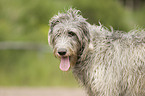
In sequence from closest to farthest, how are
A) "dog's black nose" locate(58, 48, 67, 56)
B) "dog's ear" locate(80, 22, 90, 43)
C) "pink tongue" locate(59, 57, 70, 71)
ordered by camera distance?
"dog's black nose" locate(58, 48, 67, 56) → "pink tongue" locate(59, 57, 70, 71) → "dog's ear" locate(80, 22, 90, 43)

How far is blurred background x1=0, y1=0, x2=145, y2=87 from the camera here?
1167cm

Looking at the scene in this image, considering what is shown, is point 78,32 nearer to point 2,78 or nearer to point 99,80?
point 99,80

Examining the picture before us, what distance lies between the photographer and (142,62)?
A: 15.1 feet

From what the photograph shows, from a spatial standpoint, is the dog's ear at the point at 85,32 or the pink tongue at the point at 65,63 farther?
the dog's ear at the point at 85,32

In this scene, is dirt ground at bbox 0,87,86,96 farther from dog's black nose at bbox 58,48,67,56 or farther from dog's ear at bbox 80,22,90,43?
dog's black nose at bbox 58,48,67,56

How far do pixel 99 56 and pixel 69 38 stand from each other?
667 millimetres

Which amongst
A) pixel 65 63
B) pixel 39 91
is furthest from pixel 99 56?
pixel 39 91

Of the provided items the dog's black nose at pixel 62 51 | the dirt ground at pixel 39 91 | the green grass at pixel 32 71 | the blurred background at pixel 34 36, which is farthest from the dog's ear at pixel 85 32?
the blurred background at pixel 34 36

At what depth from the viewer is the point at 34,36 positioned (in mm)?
13859

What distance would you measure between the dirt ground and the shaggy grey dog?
4479 millimetres

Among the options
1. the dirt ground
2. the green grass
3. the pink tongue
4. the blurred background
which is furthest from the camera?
the blurred background

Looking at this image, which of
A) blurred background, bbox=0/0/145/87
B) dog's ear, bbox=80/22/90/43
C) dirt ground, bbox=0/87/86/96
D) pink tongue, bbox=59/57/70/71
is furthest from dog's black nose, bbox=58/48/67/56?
blurred background, bbox=0/0/145/87

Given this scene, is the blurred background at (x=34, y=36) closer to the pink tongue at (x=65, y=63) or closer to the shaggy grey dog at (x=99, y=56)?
the shaggy grey dog at (x=99, y=56)

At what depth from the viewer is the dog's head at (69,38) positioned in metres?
4.61
